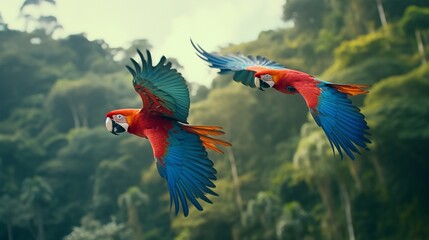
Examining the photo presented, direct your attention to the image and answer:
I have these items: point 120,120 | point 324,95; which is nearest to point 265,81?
point 324,95

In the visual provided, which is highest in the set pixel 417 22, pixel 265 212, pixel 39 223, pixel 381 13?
pixel 381 13

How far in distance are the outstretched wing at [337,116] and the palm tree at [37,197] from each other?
1464cm

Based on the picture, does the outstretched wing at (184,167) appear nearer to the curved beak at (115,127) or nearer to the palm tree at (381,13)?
the curved beak at (115,127)

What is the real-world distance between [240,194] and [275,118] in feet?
8.47

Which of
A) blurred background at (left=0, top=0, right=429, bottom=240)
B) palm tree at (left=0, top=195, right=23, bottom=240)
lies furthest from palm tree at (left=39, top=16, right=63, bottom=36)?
palm tree at (left=0, top=195, right=23, bottom=240)

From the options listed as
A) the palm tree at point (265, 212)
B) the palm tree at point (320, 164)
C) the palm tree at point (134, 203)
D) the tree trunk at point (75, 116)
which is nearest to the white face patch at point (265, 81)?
the palm tree at point (320, 164)

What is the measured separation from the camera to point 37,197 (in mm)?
14891

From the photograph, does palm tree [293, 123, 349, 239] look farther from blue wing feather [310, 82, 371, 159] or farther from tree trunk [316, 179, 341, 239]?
blue wing feather [310, 82, 371, 159]

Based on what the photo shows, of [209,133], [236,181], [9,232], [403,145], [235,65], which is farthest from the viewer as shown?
[9,232]

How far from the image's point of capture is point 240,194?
39.2ft

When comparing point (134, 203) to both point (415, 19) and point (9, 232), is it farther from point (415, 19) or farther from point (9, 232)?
point (415, 19)

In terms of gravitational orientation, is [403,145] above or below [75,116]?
below

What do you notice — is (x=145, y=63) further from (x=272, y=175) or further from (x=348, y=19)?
(x=348, y=19)

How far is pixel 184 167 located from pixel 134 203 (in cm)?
1260
